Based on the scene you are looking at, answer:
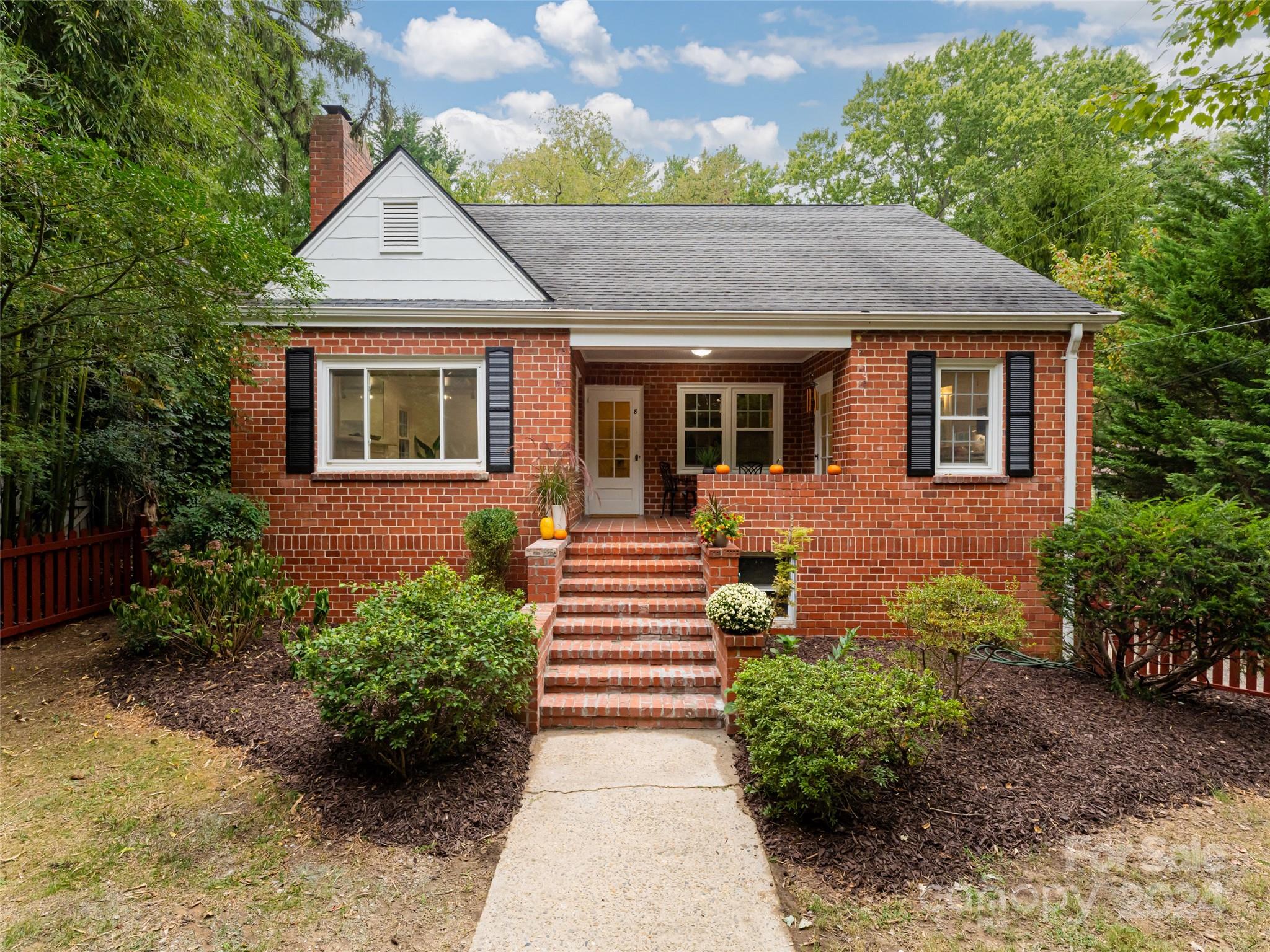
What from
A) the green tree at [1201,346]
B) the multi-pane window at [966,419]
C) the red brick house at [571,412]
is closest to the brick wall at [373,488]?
the red brick house at [571,412]

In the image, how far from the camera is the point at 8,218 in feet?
12.3

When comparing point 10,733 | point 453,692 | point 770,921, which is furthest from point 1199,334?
point 10,733

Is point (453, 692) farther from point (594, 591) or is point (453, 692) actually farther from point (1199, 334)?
point (1199, 334)

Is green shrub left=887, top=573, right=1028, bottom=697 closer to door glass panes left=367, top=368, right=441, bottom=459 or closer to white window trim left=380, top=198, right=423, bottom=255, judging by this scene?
door glass panes left=367, top=368, right=441, bottom=459

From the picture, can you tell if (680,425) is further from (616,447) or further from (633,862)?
(633,862)

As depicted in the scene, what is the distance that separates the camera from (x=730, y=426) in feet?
31.5

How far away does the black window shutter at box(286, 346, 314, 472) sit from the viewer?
669 cm

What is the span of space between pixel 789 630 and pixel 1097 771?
3.13 m

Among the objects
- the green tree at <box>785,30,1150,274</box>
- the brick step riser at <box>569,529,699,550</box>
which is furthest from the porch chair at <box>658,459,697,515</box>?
the green tree at <box>785,30,1150,274</box>

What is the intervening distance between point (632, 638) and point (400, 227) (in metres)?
5.22

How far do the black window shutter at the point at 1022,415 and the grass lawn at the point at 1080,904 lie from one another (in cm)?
414

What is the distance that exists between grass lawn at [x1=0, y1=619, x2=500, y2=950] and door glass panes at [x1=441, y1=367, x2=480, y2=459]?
147 inches

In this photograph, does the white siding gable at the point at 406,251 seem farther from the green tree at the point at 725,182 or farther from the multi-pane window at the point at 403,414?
the green tree at the point at 725,182

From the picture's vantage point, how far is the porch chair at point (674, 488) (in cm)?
919
